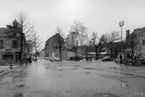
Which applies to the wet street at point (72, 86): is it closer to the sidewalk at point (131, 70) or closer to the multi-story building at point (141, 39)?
the sidewalk at point (131, 70)

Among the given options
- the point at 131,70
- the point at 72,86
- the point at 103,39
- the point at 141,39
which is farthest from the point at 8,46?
the point at 103,39

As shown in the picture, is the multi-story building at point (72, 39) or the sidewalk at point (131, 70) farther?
the multi-story building at point (72, 39)

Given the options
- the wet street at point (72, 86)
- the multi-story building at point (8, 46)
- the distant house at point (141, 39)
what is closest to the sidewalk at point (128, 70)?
the wet street at point (72, 86)

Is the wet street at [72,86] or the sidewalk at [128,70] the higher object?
the wet street at [72,86]

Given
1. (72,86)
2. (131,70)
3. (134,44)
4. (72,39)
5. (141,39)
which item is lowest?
(131,70)

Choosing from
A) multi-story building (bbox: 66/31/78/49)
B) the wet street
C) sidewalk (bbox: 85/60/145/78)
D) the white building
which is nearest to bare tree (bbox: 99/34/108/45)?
multi-story building (bbox: 66/31/78/49)

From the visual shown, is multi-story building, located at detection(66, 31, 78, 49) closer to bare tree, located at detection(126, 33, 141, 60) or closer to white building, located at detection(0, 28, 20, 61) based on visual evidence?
bare tree, located at detection(126, 33, 141, 60)

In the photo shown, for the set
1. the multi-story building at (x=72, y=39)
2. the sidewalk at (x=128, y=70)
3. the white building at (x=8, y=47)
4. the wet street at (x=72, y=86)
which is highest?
the multi-story building at (x=72, y=39)

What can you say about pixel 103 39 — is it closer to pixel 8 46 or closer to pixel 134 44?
pixel 134 44

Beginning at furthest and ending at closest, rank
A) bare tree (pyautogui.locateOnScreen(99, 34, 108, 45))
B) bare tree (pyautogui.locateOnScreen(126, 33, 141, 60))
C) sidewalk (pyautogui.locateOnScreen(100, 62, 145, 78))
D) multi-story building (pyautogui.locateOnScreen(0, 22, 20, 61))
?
bare tree (pyautogui.locateOnScreen(99, 34, 108, 45)) → bare tree (pyautogui.locateOnScreen(126, 33, 141, 60)) → multi-story building (pyautogui.locateOnScreen(0, 22, 20, 61)) → sidewalk (pyautogui.locateOnScreen(100, 62, 145, 78))

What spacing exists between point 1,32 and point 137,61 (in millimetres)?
37254

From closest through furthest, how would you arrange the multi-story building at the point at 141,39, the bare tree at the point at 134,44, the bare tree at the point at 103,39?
the multi-story building at the point at 141,39 < the bare tree at the point at 134,44 < the bare tree at the point at 103,39

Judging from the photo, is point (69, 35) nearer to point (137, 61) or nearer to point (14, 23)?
point (14, 23)

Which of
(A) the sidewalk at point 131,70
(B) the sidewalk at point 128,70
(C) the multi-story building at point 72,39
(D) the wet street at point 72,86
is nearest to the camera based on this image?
(D) the wet street at point 72,86
